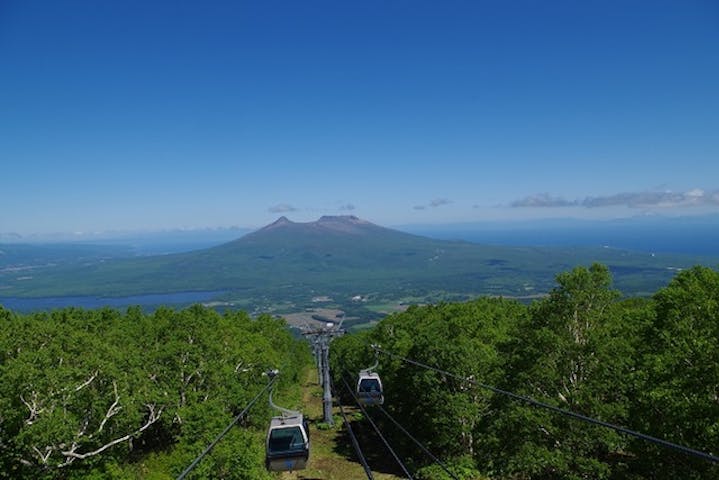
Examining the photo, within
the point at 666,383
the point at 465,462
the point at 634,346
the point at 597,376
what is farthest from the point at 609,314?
the point at 465,462

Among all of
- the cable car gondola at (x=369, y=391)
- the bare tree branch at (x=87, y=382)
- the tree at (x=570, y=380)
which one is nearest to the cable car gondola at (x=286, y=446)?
the tree at (x=570, y=380)

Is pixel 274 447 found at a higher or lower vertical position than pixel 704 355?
lower

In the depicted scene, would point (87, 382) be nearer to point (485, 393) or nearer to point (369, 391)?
point (369, 391)

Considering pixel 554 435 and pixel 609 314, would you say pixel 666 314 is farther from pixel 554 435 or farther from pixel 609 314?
pixel 554 435

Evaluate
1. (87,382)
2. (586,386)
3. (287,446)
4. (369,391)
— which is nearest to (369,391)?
(369,391)

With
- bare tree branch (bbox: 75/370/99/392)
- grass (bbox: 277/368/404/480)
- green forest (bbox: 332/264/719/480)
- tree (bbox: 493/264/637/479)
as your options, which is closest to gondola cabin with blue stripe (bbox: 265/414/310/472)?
green forest (bbox: 332/264/719/480)

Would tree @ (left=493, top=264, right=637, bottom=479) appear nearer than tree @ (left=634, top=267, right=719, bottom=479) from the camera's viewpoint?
No

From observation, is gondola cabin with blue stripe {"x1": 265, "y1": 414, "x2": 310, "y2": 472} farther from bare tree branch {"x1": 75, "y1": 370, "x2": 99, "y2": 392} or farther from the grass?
the grass
